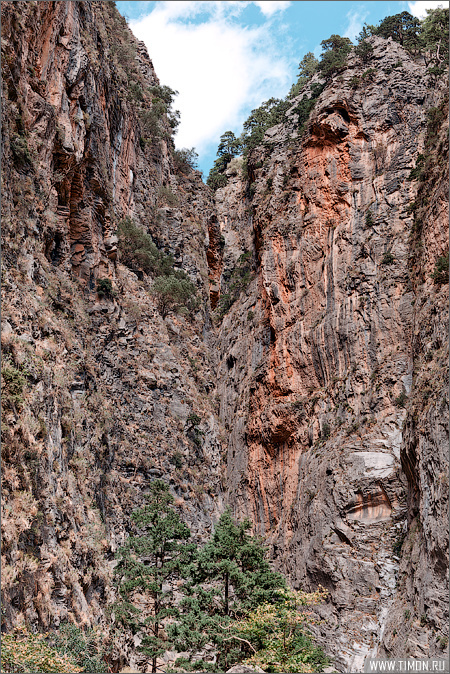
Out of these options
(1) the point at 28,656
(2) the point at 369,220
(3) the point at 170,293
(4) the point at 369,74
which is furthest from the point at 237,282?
(1) the point at 28,656

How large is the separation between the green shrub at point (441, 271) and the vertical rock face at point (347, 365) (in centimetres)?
55

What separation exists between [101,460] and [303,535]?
1255 cm

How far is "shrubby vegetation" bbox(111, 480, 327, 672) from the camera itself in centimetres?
1867

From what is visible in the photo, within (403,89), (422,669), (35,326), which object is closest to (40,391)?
(35,326)

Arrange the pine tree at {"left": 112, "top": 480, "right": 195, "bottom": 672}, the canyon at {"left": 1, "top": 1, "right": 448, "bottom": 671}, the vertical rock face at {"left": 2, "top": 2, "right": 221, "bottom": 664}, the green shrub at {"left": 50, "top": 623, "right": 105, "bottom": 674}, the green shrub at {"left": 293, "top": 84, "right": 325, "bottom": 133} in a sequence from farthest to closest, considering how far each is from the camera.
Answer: the green shrub at {"left": 293, "top": 84, "right": 325, "bottom": 133} → the pine tree at {"left": 112, "top": 480, "right": 195, "bottom": 672} → the canyon at {"left": 1, "top": 1, "right": 448, "bottom": 671} → the vertical rock face at {"left": 2, "top": 2, "right": 221, "bottom": 664} → the green shrub at {"left": 50, "top": 623, "right": 105, "bottom": 674}

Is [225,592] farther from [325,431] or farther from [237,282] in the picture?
[237,282]

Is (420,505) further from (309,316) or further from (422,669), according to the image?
(309,316)

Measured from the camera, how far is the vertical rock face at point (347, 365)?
80.2 ft

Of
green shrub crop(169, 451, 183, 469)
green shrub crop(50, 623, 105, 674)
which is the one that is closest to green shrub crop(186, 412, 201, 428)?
green shrub crop(169, 451, 183, 469)

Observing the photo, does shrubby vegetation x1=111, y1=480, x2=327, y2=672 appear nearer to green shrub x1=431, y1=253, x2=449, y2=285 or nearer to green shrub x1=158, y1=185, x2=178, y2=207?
green shrub x1=431, y1=253, x2=449, y2=285

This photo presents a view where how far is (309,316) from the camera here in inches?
1480

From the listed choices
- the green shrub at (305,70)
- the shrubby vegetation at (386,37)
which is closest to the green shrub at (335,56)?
the shrubby vegetation at (386,37)

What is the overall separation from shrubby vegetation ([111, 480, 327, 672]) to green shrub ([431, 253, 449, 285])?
13.8m

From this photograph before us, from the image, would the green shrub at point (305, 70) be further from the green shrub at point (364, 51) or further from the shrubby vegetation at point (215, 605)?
the shrubby vegetation at point (215, 605)
